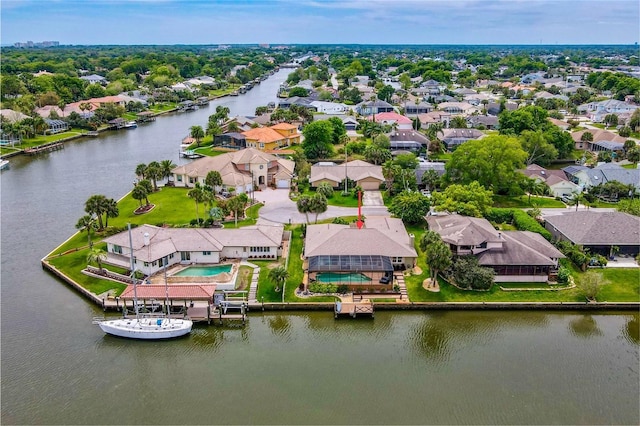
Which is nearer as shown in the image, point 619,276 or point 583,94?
point 619,276

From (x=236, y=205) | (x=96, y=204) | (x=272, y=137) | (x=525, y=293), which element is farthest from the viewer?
(x=272, y=137)

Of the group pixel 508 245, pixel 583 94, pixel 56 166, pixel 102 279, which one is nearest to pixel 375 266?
pixel 508 245

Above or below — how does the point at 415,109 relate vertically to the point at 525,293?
above

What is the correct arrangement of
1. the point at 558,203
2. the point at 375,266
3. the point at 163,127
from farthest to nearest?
the point at 163,127 < the point at 558,203 < the point at 375,266

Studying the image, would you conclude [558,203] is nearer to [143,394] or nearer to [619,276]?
[619,276]

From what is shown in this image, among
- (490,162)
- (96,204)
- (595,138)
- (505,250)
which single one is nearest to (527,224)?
(505,250)

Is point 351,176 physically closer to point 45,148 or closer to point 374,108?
point 374,108

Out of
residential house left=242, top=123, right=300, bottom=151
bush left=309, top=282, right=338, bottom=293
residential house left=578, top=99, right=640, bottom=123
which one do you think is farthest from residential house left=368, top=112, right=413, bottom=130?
bush left=309, top=282, right=338, bottom=293
